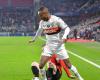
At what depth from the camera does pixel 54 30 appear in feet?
37.2

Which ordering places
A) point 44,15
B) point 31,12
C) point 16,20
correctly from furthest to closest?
point 16,20
point 31,12
point 44,15

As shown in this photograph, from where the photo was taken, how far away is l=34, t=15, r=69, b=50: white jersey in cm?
1127

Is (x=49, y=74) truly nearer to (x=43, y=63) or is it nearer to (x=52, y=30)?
(x=43, y=63)

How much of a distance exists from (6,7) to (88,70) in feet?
219

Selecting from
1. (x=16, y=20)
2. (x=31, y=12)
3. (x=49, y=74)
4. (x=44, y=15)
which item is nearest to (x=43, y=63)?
(x=49, y=74)

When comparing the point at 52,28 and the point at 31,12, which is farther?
the point at 31,12

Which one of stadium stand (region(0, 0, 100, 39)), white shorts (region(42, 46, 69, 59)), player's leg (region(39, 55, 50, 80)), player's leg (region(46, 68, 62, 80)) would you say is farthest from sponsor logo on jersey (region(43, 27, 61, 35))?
stadium stand (region(0, 0, 100, 39))

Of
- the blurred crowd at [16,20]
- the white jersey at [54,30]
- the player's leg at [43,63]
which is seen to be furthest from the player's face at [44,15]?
the blurred crowd at [16,20]

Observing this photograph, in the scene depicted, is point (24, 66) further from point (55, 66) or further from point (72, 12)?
point (72, 12)

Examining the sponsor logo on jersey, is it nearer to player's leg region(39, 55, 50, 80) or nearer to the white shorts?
the white shorts

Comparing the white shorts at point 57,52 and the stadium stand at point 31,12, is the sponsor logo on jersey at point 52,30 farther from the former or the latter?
the stadium stand at point 31,12

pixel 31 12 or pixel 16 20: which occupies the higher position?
pixel 31 12

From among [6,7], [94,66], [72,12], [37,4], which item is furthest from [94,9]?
[94,66]

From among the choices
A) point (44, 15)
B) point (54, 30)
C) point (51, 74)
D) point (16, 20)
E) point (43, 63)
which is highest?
point (44, 15)
